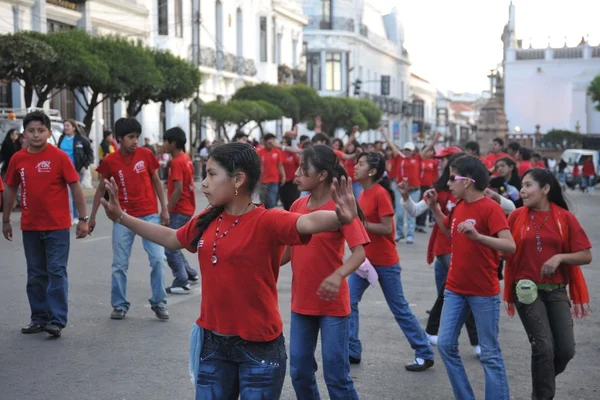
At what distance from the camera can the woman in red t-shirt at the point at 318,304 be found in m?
5.07

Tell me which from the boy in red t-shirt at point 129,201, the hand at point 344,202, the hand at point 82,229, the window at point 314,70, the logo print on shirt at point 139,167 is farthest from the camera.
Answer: the window at point 314,70

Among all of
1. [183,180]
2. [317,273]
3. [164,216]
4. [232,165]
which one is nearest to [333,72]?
[183,180]

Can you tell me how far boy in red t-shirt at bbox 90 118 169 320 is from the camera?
27.4 feet

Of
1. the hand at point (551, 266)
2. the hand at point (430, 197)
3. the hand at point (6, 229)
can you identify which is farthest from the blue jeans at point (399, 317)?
the hand at point (6, 229)

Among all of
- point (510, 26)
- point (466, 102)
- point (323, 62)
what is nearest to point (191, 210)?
point (323, 62)

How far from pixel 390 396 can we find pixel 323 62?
222ft

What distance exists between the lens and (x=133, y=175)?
8453 millimetres

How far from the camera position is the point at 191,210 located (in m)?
10.1

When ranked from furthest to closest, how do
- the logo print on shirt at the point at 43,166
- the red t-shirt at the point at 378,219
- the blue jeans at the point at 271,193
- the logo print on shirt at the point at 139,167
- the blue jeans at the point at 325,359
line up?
the blue jeans at the point at 271,193 → the logo print on shirt at the point at 139,167 → the logo print on shirt at the point at 43,166 → the red t-shirt at the point at 378,219 → the blue jeans at the point at 325,359

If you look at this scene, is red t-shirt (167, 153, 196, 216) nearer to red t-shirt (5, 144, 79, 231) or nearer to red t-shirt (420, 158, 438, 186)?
red t-shirt (5, 144, 79, 231)

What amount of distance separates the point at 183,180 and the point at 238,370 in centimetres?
592

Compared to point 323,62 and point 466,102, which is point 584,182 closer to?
point 323,62

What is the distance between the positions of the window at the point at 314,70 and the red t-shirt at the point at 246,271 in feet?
225

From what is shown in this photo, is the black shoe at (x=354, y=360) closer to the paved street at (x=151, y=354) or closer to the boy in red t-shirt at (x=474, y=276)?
the paved street at (x=151, y=354)
